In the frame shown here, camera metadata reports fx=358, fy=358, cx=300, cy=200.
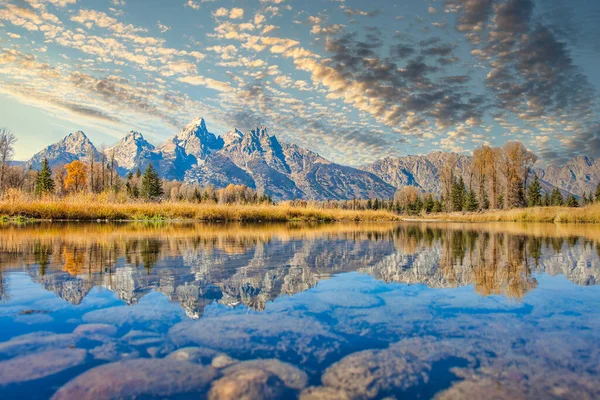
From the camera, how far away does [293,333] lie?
125 inches

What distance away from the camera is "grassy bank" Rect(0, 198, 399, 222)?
902 inches

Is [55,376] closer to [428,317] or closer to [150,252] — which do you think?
[428,317]

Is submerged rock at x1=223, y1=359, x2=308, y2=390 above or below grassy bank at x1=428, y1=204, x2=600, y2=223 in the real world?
above

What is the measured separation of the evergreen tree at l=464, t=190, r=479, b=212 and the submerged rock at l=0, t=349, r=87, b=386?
7904 cm

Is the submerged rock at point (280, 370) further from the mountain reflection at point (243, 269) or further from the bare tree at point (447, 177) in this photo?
the bare tree at point (447, 177)

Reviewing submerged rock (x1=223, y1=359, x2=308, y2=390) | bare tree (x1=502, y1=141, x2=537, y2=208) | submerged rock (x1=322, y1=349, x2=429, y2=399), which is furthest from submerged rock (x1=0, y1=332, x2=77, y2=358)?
bare tree (x1=502, y1=141, x2=537, y2=208)

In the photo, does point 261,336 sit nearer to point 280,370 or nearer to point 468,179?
point 280,370

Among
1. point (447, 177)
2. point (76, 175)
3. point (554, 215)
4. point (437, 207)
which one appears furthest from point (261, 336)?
point (76, 175)

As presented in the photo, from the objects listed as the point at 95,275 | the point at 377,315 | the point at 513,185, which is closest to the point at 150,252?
the point at 95,275

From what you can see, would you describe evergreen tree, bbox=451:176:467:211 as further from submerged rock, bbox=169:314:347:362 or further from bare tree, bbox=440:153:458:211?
submerged rock, bbox=169:314:347:362

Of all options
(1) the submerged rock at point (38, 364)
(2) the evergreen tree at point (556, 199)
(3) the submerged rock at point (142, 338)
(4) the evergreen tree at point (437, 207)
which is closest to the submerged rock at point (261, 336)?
(3) the submerged rock at point (142, 338)

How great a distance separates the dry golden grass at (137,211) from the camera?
22922 mm

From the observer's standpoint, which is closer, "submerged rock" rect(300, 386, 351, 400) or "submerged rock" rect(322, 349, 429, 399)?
"submerged rock" rect(300, 386, 351, 400)

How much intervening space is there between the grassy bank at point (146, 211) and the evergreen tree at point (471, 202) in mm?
48986
